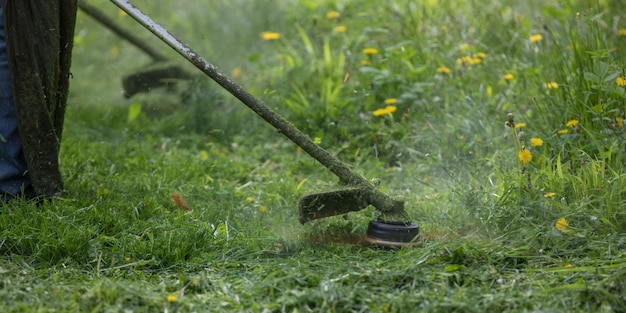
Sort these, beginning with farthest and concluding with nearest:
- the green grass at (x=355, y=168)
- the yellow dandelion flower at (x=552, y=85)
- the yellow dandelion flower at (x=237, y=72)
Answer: the yellow dandelion flower at (x=237, y=72)
the yellow dandelion flower at (x=552, y=85)
the green grass at (x=355, y=168)

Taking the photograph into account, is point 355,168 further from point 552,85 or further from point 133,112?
point 133,112

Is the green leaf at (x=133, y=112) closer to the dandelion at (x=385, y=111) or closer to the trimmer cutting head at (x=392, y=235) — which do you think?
the dandelion at (x=385, y=111)

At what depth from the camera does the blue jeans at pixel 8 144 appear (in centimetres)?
345

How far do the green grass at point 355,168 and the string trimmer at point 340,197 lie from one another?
0.28ft

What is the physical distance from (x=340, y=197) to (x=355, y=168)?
1.02 meters

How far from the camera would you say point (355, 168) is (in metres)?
4.24

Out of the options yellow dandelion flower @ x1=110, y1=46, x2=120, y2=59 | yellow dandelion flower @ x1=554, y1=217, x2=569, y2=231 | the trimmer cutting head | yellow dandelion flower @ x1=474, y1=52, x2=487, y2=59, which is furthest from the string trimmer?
yellow dandelion flower @ x1=110, y1=46, x2=120, y2=59

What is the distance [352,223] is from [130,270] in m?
0.95

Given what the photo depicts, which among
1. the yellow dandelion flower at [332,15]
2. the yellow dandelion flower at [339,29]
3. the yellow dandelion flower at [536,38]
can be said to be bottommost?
the yellow dandelion flower at [536,38]

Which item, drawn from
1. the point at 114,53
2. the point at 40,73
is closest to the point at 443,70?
the point at 40,73

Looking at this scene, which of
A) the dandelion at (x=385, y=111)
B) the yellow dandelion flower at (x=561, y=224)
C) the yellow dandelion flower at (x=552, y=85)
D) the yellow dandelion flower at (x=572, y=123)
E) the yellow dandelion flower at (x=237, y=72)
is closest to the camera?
the yellow dandelion flower at (x=561, y=224)

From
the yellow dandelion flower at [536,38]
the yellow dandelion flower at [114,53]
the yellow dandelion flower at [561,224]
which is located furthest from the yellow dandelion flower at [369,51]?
the yellow dandelion flower at [114,53]

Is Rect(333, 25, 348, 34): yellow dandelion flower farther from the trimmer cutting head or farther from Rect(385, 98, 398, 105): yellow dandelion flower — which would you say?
the trimmer cutting head

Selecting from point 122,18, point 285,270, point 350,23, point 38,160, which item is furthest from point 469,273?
point 122,18
